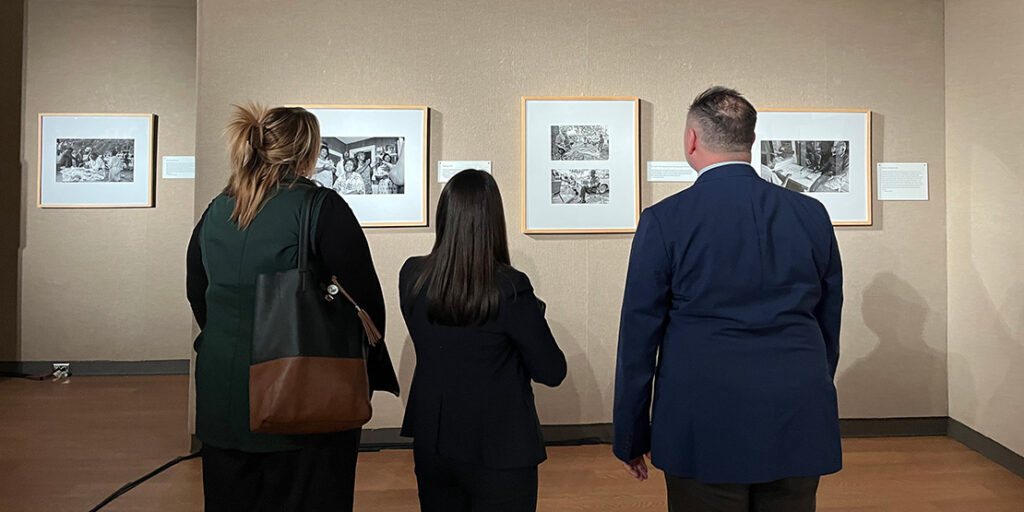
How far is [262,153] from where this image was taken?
2.24 m

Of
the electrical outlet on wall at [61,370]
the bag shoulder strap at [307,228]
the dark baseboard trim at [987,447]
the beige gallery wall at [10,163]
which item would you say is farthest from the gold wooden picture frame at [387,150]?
the beige gallery wall at [10,163]

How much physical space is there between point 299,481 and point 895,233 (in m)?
4.56

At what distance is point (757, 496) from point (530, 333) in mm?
772

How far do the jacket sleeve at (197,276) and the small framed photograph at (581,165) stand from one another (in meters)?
2.75

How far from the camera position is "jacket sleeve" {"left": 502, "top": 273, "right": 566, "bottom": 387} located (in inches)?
87.3

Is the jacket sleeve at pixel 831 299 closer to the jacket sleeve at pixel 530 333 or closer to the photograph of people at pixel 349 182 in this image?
the jacket sleeve at pixel 530 333

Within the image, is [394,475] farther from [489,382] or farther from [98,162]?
[98,162]

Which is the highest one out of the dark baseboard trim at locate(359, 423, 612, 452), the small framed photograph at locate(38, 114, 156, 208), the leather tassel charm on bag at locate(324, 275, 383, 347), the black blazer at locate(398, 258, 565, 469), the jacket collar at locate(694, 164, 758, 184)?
the small framed photograph at locate(38, 114, 156, 208)

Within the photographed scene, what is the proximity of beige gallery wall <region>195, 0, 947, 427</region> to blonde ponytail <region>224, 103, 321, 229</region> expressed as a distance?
9.03 ft

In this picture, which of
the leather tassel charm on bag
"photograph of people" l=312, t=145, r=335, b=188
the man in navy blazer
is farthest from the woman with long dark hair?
"photograph of people" l=312, t=145, r=335, b=188

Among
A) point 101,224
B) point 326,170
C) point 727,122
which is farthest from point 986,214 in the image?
point 101,224

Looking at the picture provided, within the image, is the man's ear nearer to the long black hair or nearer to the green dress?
the long black hair

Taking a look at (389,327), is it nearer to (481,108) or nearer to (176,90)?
(481,108)

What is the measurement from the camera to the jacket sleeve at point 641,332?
197cm
